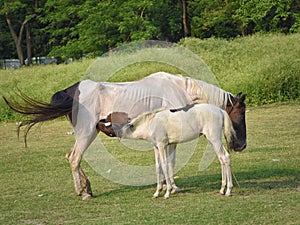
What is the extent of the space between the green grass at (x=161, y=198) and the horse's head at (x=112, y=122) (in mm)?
900

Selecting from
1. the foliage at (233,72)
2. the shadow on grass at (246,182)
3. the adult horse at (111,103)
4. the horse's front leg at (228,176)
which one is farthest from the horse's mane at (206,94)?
the foliage at (233,72)

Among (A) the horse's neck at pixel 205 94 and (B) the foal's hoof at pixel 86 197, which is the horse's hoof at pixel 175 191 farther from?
(A) the horse's neck at pixel 205 94

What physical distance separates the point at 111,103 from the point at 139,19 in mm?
24695

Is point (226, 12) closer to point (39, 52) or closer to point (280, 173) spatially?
point (39, 52)

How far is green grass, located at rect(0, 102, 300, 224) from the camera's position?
7.38 meters

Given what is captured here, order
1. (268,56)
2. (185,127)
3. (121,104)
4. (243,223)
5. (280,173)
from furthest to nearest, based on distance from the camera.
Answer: (268,56) < (280,173) < (121,104) < (185,127) < (243,223)

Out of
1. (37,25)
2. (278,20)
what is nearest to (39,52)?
(37,25)

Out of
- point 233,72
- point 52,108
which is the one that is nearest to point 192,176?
point 52,108

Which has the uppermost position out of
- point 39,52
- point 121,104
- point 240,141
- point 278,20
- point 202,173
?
point 121,104

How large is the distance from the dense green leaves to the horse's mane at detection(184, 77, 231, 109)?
22.7 meters

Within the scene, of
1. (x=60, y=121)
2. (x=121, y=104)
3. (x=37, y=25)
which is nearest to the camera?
(x=121, y=104)

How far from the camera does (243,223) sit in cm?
686

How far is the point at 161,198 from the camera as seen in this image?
8.51 meters

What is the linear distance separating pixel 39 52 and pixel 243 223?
36.7 metres
